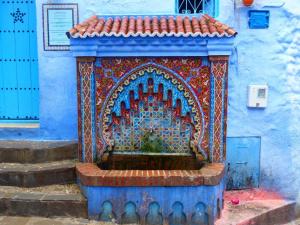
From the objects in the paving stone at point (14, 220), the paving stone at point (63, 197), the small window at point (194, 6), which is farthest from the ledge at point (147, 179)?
the small window at point (194, 6)

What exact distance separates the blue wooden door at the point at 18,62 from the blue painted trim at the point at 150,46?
1506mm

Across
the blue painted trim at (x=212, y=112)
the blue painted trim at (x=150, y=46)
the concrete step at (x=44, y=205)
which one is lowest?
the concrete step at (x=44, y=205)

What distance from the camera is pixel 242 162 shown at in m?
5.91

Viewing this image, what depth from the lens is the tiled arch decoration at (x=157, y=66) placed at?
523cm

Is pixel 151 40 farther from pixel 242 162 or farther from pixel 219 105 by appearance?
pixel 242 162

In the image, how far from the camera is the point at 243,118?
5.85 m

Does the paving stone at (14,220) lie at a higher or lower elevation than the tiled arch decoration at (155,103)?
lower

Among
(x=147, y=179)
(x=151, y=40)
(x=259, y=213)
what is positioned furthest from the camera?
(x=259, y=213)

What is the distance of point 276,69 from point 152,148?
2128 mm

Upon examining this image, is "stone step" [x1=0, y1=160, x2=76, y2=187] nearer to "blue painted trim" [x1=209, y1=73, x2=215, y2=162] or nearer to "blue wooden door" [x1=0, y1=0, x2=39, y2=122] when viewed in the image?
"blue wooden door" [x1=0, y1=0, x2=39, y2=122]

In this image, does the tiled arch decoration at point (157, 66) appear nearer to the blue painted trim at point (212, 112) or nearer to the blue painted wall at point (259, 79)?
the blue painted trim at point (212, 112)

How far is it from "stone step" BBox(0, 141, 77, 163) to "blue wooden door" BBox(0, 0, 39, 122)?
2.44ft

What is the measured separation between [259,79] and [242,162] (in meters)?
1.24

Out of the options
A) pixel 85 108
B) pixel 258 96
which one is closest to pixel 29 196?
pixel 85 108
